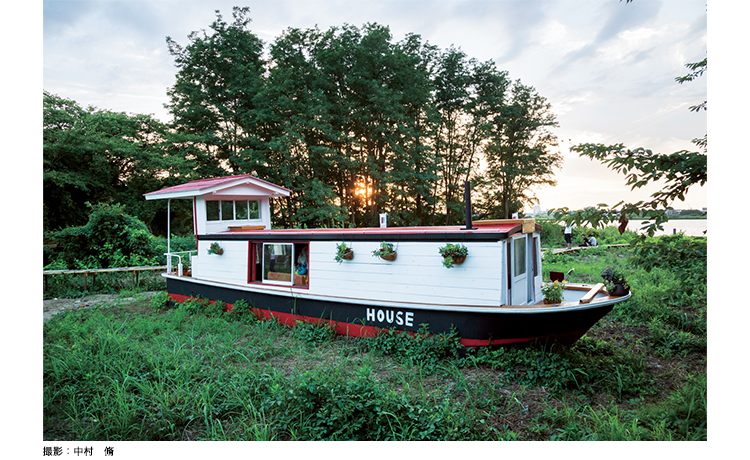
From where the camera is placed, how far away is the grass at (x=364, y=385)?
3.40 metres

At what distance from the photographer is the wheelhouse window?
790 cm

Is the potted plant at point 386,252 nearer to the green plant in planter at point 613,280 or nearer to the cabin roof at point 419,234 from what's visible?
the cabin roof at point 419,234

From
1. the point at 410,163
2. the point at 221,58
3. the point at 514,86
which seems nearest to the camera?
the point at 221,58

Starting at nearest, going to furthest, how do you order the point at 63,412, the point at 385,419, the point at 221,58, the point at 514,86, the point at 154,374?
the point at 385,419
the point at 63,412
the point at 154,374
the point at 221,58
the point at 514,86

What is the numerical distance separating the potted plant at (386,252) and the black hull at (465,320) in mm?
708

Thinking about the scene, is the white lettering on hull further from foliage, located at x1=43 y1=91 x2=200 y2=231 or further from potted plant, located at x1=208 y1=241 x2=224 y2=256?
foliage, located at x1=43 y1=91 x2=200 y2=231

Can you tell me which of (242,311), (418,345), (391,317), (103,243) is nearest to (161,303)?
(242,311)

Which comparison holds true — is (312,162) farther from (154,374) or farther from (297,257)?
(154,374)

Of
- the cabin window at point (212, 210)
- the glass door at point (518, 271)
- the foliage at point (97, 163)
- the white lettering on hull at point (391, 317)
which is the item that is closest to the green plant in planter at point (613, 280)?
the glass door at point (518, 271)

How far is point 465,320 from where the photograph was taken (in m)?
4.88

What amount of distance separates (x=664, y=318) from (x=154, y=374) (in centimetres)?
784

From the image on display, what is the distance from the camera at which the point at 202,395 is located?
12.7 feet

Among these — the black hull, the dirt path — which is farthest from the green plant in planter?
the dirt path

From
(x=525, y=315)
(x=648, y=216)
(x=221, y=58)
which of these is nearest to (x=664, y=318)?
(x=525, y=315)
